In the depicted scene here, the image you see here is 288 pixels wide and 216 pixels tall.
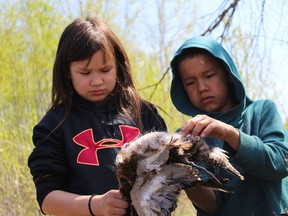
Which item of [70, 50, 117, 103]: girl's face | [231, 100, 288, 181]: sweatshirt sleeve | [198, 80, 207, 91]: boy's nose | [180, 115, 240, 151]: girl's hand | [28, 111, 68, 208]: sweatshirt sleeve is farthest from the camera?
[198, 80, 207, 91]: boy's nose

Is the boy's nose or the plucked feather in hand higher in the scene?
the boy's nose

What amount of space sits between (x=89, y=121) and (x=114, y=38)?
17.2 inches

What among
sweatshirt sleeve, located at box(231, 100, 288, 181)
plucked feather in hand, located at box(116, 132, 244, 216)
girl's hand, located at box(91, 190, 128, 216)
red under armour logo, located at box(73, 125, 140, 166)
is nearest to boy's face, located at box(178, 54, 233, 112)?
sweatshirt sleeve, located at box(231, 100, 288, 181)

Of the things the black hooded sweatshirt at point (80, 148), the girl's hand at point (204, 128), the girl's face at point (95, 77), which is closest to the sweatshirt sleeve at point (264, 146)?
the girl's hand at point (204, 128)

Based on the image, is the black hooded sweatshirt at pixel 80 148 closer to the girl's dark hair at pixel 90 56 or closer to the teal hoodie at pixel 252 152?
the girl's dark hair at pixel 90 56

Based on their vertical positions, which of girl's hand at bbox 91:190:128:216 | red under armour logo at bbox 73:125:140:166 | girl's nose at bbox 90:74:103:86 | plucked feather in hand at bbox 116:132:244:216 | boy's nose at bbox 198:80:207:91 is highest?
girl's nose at bbox 90:74:103:86

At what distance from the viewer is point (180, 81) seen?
2.63 meters

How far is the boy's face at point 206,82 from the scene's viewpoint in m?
2.46

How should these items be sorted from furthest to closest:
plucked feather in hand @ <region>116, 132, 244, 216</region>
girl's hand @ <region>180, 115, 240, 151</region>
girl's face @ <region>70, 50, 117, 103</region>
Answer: girl's face @ <region>70, 50, 117, 103</region>
girl's hand @ <region>180, 115, 240, 151</region>
plucked feather in hand @ <region>116, 132, 244, 216</region>

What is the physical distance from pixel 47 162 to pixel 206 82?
814mm

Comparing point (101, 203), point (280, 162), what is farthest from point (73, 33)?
point (280, 162)

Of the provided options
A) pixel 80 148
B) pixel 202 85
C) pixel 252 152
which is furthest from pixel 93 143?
pixel 252 152

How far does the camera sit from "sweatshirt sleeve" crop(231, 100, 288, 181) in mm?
2064

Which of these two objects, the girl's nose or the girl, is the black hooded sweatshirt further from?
the girl's nose
